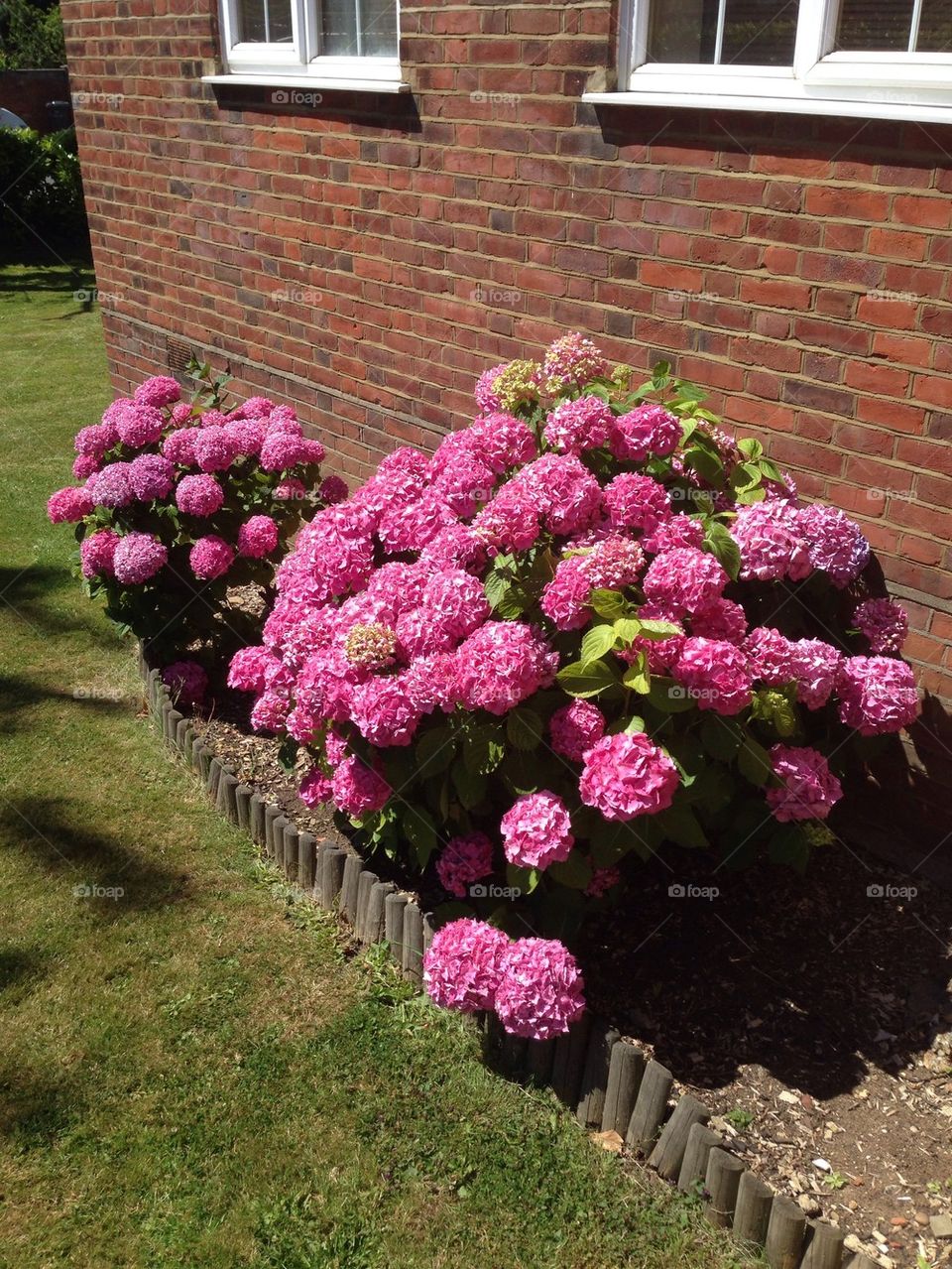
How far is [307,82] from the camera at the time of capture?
17.4 feet

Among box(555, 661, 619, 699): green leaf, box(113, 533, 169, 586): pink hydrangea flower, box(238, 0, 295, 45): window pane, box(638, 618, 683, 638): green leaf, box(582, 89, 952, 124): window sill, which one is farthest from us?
box(238, 0, 295, 45): window pane

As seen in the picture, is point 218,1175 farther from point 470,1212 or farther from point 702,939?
point 702,939

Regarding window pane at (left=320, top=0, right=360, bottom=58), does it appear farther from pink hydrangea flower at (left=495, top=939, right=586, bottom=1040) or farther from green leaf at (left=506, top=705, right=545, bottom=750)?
pink hydrangea flower at (left=495, top=939, right=586, bottom=1040)

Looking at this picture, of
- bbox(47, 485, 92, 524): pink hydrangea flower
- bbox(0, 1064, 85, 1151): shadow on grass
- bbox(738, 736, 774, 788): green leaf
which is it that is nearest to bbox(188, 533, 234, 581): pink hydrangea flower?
bbox(47, 485, 92, 524): pink hydrangea flower

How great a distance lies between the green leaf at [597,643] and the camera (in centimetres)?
285

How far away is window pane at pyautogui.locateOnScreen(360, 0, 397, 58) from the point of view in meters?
5.00

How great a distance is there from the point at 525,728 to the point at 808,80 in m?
2.09

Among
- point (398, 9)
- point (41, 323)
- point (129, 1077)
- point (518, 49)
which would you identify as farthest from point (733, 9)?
point (41, 323)

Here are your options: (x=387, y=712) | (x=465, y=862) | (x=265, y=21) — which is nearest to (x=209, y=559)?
(x=387, y=712)

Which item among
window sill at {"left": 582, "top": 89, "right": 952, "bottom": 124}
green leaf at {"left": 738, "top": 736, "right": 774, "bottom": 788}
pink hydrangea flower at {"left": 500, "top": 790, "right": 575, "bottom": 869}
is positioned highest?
window sill at {"left": 582, "top": 89, "right": 952, "bottom": 124}

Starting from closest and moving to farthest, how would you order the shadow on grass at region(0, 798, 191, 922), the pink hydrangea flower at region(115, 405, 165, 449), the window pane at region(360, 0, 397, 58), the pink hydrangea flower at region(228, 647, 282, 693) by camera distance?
the shadow on grass at region(0, 798, 191, 922), the pink hydrangea flower at region(228, 647, 282, 693), the pink hydrangea flower at region(115, 405, 165, 449), the window pane at region(360, 0, 397, 58)

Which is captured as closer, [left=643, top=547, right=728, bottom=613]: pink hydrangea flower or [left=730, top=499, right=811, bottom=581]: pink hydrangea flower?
[left=643, top=547, right=728, bottom=613]: pink hydrangea flower

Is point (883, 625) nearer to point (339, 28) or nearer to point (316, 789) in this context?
point (316, 789)

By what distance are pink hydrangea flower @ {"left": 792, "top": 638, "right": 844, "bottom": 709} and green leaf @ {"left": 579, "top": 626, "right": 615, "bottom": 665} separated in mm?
560
